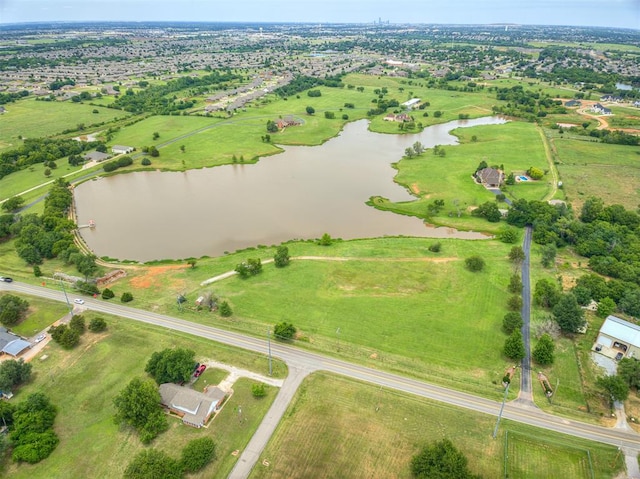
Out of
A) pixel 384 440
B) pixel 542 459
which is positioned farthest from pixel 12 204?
pixel 542 459

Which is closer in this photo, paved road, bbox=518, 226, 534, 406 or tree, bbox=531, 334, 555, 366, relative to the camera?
paved road, bbox=518, 226, 534, 406

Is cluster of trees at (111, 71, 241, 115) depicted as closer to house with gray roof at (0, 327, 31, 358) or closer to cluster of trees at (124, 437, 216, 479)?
house with gray roof at (0, 327, 31, 358)

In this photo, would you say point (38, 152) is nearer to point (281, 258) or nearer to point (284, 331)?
point (281, 258)

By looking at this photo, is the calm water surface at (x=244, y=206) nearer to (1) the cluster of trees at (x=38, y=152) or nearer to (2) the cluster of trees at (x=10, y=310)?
(2) the cluster of trees at (x=10, y=310)

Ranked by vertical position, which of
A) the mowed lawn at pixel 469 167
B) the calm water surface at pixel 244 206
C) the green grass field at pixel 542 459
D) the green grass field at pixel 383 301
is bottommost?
the calm water surface at pixel 244 206

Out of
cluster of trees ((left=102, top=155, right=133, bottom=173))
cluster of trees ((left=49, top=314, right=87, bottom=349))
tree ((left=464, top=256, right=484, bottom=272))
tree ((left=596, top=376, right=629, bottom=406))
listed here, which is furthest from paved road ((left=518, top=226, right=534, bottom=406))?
cluster of trees ((left=102, top=155, right=133, bottom=173))

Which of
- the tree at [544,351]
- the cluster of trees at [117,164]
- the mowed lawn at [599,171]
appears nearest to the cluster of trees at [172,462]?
the tree at [544,351]

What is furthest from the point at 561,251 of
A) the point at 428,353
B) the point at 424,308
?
the point at 428,353
